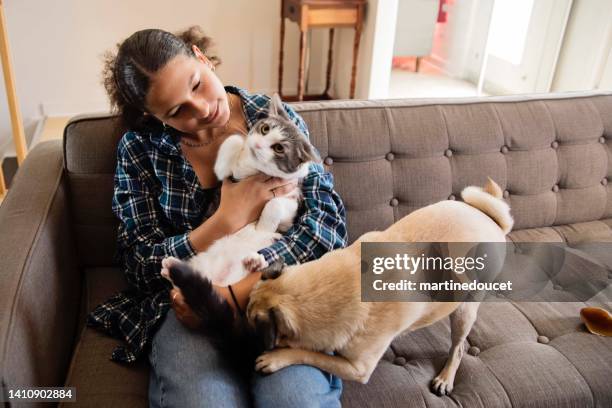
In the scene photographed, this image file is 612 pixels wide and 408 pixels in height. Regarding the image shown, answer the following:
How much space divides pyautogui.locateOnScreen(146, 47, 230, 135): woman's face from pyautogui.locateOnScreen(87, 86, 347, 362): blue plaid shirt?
11cm

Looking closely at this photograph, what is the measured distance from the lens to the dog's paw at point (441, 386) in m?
1.15

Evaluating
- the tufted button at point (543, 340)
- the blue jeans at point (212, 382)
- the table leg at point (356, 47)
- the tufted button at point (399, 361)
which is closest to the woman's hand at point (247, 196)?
the blue jeans at point (212, 382)

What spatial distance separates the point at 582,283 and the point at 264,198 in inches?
40.7

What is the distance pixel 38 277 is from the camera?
106 centimetres

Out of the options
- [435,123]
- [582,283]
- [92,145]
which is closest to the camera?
[92,145]

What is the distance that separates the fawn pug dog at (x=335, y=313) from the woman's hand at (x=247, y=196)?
0.18 meters

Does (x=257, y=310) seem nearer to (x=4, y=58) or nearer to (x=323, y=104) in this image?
(x=323, y=104)

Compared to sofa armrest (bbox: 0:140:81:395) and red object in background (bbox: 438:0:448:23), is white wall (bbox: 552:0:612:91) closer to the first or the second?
red object in background (bbox: 438:0:448:23)

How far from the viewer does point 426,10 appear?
380 centimetres

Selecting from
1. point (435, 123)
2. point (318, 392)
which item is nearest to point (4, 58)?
point (435, 123)

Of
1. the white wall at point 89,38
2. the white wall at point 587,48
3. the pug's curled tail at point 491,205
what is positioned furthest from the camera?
the white wall at point 89,38

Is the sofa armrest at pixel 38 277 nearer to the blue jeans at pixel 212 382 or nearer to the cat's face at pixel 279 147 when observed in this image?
the blue jeans at pixel 212 382

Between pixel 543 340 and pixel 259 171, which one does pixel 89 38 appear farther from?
pixel 543 340

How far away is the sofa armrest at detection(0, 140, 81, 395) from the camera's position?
0.93 m
